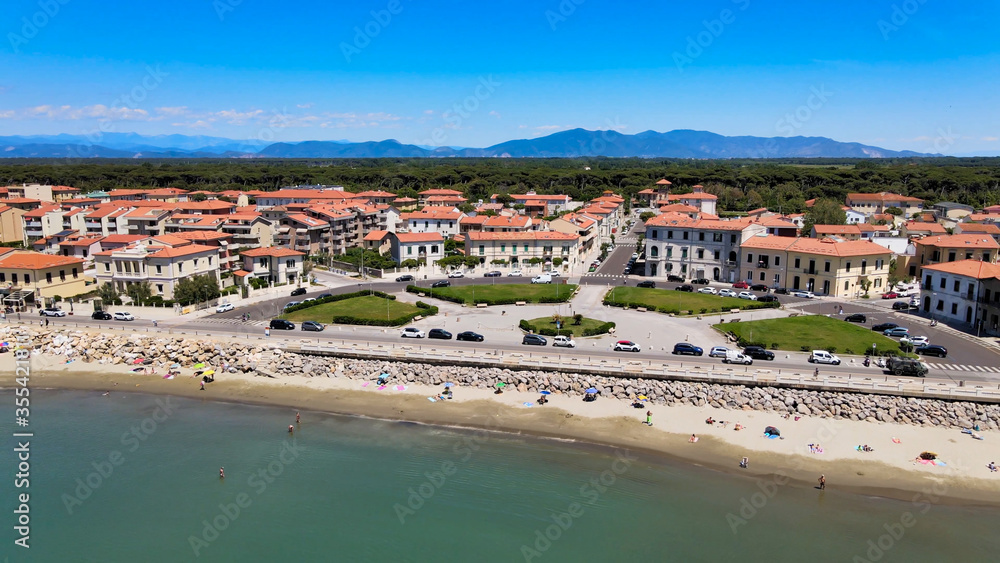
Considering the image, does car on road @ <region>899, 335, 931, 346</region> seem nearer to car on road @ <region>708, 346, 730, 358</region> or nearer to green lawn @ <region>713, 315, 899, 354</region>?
green lawn @ <region>713, 315, 899, 354</region>

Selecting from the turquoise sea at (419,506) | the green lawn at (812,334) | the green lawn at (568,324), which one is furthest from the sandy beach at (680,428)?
the green lawn at (568,324)

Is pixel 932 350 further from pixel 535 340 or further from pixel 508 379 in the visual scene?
pixel 508 379

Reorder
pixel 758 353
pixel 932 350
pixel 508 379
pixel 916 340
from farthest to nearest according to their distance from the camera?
pixel 916 340, pixel 932 350, pixel 758 353, pixel 508 379

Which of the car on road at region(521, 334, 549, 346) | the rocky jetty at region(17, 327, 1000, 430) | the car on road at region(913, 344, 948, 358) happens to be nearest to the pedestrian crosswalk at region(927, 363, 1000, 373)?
the car on road at region(913, 344, 948, 358)

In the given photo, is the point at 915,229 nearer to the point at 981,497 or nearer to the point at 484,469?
the point at 981,497

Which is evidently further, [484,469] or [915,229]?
[915,229]

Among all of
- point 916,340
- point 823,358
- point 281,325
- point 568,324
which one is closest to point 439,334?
point 568,324

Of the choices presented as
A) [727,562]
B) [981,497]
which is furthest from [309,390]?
[981,497]
